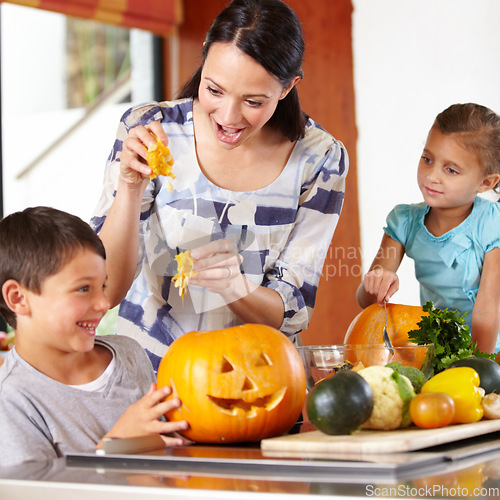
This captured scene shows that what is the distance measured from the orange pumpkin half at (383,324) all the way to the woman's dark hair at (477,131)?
539 millimetres

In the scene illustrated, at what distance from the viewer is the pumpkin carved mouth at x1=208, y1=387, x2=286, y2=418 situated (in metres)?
0.97

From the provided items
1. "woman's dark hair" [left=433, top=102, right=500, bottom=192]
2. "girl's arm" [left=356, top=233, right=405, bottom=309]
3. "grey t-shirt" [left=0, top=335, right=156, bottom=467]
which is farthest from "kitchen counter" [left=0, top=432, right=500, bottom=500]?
"woman's dark hair" [left=433, top=102, right=500, bottom=192]

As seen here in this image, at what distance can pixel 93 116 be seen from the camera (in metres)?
4.55

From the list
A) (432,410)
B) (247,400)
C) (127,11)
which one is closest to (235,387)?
(247,400)

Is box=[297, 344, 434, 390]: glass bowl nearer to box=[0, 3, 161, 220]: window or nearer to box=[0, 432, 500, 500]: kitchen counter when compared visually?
box=[0, 432, 500, 500]: kitchen counter

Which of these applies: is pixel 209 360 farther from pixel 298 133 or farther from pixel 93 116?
pixel 93 116

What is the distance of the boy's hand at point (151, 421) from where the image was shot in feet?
3.20

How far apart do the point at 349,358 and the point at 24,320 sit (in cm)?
54

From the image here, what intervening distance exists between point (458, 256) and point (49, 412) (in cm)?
114

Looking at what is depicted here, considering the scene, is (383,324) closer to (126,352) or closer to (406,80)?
(126,352)

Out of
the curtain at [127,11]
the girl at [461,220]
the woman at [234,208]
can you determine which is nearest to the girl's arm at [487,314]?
the girl at [461,220]

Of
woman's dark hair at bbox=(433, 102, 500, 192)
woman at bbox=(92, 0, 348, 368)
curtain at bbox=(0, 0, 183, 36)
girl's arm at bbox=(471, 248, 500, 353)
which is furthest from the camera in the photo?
curtain at bbox=(0, 0, 183, 36)

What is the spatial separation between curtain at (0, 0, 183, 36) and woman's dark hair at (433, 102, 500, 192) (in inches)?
107

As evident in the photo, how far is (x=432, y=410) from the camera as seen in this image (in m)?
0.93
